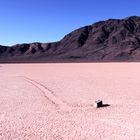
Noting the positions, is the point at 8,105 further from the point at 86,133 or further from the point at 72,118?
the point at 86,133

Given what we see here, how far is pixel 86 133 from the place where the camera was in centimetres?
860

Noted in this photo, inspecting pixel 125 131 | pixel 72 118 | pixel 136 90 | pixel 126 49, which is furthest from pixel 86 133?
pixel 126 49

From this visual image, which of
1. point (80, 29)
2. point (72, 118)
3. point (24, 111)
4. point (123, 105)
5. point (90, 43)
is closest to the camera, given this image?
point (72, 118)

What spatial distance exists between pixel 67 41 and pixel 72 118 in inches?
6396

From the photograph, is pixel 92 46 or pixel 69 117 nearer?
pixel 69 117

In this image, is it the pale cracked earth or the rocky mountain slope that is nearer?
the pale cracked earth

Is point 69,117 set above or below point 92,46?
below

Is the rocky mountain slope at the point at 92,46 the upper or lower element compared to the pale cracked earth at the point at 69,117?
upper

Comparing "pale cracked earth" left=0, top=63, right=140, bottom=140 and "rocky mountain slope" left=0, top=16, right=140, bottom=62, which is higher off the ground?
"rocky mountain slope" left=0, top=16, right=140, bottom=62

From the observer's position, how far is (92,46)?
15588 centimetres

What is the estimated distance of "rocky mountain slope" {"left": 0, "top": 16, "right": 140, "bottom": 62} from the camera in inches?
5389

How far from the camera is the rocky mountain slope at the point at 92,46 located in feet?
449

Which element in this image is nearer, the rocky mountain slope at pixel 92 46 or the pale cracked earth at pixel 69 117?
the pale cracked earth at pixel 69 117

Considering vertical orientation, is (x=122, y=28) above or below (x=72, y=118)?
above
